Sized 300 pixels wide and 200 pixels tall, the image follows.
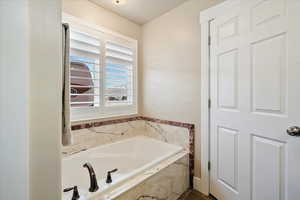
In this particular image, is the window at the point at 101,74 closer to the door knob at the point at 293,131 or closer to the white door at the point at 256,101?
the white door at the point at 256,101

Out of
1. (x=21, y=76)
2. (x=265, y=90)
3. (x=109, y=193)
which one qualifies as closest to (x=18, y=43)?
(x=21, y=76)

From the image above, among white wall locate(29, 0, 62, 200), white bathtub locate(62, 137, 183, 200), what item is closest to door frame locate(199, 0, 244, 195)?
white bathtub locate(62, 137, 183, 200)

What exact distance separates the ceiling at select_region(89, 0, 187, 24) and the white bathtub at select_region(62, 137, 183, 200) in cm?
189

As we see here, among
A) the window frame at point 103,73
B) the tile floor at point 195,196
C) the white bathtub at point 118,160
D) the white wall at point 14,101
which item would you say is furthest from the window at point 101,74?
the tile floor at point 195,196

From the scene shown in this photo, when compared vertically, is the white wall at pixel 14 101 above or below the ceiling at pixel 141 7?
below

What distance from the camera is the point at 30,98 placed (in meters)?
0.50

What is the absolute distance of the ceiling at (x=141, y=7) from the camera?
1.97 metres

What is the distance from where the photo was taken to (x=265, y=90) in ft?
4.01

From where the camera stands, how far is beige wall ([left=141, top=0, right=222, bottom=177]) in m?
1.87

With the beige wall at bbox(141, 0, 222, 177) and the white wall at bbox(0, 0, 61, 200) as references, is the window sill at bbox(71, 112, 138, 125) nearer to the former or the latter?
the beige wall at bbox(141, 0, 222, 177)

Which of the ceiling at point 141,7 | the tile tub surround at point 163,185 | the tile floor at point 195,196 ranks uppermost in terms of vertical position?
the ceiling at point 141,7

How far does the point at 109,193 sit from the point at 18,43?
1077 mm

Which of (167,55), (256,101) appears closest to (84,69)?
(167,55)

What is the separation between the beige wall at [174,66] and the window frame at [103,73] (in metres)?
0.17
